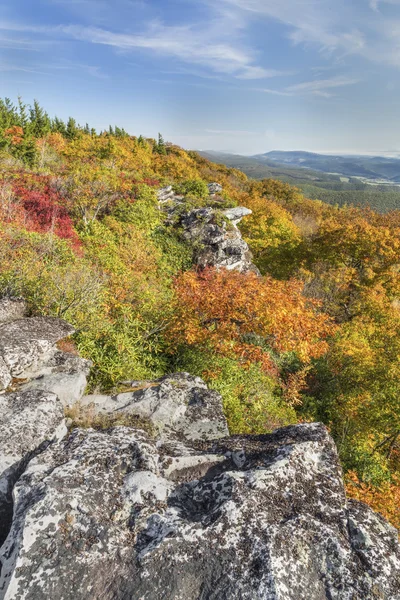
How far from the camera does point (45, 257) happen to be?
13.2m

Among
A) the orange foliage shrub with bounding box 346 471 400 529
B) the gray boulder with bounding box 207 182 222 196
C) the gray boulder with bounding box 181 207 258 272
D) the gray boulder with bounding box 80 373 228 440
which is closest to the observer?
the gray boulder with bounding box 80 373 228 440

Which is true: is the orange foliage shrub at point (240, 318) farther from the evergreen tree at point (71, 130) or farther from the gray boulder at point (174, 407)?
the evergreen tree at point (71, 130)

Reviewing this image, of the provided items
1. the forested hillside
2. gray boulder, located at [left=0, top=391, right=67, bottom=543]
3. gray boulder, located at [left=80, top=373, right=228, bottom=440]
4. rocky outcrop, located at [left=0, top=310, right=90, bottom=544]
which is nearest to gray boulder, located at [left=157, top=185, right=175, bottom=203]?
the forested hillside

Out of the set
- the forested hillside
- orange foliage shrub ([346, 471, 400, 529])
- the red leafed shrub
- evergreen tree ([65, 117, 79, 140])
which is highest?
evergreen tree ([65, 117, 79, 140])

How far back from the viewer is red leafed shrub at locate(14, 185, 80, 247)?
1869 centimetres

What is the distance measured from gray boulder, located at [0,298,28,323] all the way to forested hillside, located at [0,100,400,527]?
1.77 feet

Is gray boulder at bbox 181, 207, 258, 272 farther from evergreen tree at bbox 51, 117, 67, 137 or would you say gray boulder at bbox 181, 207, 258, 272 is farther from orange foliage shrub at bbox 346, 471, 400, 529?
evergreen tree at bbox 51, 117, 67, 137

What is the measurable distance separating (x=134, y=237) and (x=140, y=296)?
10.4 metres

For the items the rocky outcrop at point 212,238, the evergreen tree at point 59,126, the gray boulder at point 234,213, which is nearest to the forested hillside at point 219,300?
the rocky outcrop at point 212,238

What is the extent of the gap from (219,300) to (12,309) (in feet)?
19.7

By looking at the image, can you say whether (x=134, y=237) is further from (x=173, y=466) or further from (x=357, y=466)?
(x=173, y=466)

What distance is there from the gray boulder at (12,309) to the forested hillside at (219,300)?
0.54 meters

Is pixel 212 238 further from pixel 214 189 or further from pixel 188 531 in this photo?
pixel 188 531

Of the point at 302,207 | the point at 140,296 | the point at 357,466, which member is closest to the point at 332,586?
the point at 140,296
